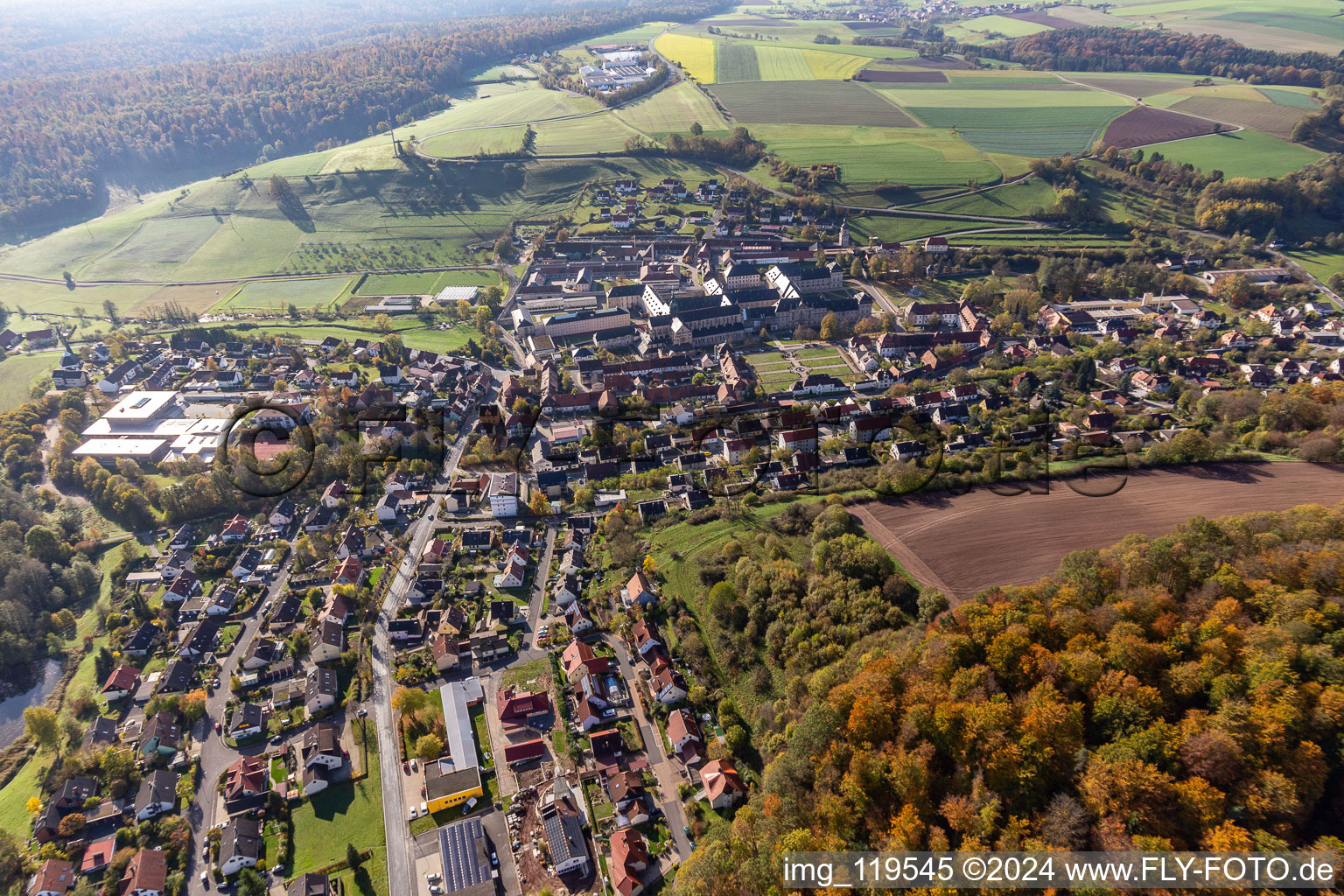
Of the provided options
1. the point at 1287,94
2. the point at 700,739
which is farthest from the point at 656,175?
the point at 1287,94

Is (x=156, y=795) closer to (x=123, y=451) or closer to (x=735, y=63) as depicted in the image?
(x=123, y=451)

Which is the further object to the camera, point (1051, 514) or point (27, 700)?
point (27, 700)

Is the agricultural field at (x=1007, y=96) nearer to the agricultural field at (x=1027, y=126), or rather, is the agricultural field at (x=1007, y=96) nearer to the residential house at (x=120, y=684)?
the agricultural field at (x=1027, y=126)

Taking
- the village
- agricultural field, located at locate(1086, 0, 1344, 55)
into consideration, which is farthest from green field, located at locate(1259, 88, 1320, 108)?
the village

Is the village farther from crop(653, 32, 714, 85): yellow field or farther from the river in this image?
crop(653, 32, 714, 85): yellow field

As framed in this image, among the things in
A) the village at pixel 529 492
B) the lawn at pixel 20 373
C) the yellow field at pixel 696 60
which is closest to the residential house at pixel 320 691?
the village at pixel 529 492

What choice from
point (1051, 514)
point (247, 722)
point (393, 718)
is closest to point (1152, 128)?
point (1051, 514)
